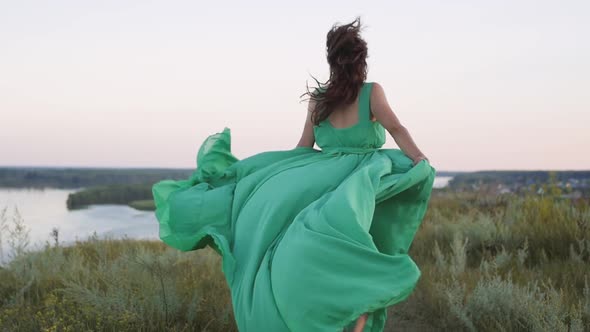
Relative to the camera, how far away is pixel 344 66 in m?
3.32

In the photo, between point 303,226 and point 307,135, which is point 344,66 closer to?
point 307,135

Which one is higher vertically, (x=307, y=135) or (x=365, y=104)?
(x=365, y=104)

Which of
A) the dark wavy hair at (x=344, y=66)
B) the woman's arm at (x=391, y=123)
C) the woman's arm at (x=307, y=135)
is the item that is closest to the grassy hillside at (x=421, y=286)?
the woman's arm at (x=391, y=123)

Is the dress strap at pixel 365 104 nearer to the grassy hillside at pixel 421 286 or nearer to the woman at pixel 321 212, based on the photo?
the woman at pixel 321 212

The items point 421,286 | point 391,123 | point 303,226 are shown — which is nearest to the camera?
point 303,226

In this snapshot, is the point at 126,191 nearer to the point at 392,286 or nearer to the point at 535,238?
the point at 535,238

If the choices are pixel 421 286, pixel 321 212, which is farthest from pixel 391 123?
pixel 421 286

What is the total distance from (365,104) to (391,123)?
204 millimetres

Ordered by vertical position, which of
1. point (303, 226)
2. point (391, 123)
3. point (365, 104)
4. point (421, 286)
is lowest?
point (421, 286)

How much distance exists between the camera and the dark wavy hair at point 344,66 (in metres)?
3.31

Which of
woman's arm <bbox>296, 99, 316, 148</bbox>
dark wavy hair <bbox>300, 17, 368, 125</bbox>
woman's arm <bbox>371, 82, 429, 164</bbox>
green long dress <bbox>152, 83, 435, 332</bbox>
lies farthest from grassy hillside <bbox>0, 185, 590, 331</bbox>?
dark wavy hair <bbox>300, 17, 368, 125</bbox>

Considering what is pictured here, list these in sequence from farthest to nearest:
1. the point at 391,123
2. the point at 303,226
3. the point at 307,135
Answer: the point at 307,135, the point at 391,123, the point at 303,226

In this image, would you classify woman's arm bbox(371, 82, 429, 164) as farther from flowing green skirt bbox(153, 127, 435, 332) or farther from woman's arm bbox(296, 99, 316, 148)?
woman's arm bbox(296, 99, 316, 148)

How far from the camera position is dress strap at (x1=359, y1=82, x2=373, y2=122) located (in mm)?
3303
